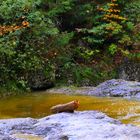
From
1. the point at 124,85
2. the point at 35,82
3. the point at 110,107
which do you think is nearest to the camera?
the point at 110,107

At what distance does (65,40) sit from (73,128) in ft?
30.6

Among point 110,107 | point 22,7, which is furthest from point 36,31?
point 110,107

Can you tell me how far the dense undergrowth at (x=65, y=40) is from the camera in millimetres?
15109

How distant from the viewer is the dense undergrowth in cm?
1511

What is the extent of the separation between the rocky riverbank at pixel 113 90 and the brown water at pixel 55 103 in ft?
2.03

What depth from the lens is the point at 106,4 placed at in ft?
58.0

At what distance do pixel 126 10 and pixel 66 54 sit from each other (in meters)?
3.31

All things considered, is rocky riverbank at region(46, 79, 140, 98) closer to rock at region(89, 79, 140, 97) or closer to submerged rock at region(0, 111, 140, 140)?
rock at region(89, 79, 140, 97)

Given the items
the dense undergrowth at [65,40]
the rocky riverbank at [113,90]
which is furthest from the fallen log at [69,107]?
the dense undergrowth at [65,40]

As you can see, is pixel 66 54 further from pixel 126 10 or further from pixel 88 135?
pixel 88 135

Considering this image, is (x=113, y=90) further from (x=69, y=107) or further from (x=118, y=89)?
(x=69, y=107)

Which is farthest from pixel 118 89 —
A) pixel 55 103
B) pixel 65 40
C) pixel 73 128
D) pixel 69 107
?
pixel 73 128

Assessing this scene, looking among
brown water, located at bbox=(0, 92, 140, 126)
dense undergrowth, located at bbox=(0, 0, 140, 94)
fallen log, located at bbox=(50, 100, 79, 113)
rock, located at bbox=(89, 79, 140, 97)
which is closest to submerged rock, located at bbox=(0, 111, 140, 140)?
fallen log, located at bbox=(50, 100, 79, 113)

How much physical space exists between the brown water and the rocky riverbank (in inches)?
24.3
